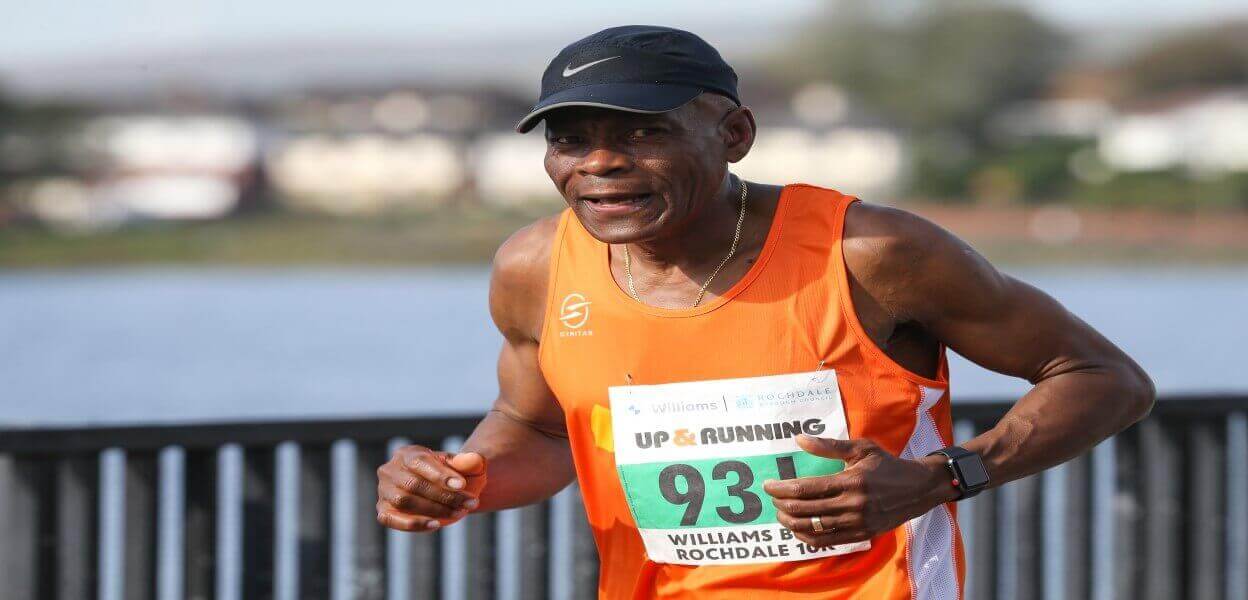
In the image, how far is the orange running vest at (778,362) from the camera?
84.7 inches

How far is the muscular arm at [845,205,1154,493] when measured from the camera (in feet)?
7.03

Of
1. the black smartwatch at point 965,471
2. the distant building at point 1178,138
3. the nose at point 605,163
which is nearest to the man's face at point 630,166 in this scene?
the nose at point 605,163

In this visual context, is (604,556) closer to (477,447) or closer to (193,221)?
(477,447)

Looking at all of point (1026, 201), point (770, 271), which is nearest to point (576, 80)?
point (770, 271)

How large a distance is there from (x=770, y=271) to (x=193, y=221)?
5382 cm

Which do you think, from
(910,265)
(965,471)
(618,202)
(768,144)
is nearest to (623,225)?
(618,202)

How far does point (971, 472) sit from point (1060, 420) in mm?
204

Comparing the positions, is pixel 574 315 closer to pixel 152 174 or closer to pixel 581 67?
pixel 581 67

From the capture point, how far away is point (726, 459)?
2170 mm

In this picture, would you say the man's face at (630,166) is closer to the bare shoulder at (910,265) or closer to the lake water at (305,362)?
the bare shoulder at (910,265)

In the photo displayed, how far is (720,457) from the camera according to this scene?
218cm

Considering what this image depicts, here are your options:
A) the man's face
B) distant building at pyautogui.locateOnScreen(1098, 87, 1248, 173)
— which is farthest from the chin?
distant building at pyautogui.locateOnScreen(1098, 87, 1248, 173)

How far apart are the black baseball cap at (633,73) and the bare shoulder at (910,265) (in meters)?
0.29

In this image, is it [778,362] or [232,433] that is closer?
[778,362]
